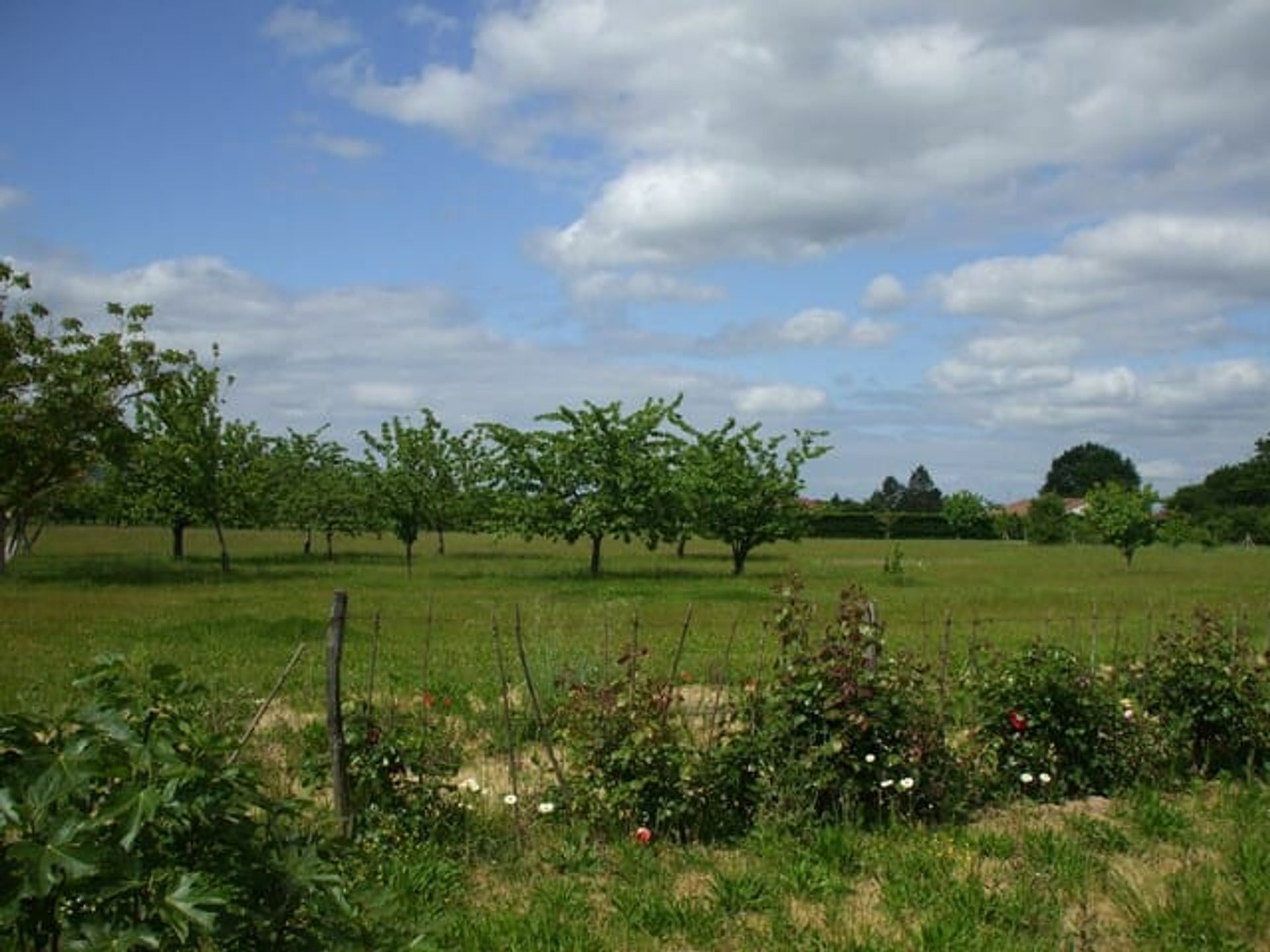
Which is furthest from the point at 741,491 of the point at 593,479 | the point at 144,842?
the point at 144,842

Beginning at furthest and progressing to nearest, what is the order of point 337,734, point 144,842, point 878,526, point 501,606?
point 878,526 < point 501,606 < point 337,734 < point 144,842

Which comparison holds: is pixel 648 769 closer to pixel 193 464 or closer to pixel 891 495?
pixel 193 464

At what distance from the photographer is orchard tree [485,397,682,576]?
105 feet

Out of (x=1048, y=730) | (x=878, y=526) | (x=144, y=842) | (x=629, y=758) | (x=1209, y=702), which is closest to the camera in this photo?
(x=144, y=842)

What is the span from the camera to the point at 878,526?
2970 inches

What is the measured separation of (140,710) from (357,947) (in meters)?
0.85

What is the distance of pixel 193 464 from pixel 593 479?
11.7 m

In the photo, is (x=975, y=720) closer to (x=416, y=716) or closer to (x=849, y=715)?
(x=849, y=715)

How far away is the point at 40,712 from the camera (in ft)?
10.2

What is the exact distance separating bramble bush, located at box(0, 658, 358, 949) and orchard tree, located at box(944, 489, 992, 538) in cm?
8141

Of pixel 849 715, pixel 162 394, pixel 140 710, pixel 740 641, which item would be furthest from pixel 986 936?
pixel 162 394

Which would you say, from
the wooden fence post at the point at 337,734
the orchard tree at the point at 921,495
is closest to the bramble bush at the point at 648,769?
the wooden fence post at the point at 337,734

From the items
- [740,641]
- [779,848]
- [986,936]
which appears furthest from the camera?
[740,641]

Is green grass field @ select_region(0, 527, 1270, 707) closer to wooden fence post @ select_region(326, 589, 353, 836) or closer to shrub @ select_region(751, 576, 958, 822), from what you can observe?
shrub @ select_region(751, 576, 958, 822)
